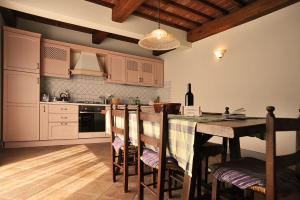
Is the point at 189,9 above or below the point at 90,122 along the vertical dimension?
above

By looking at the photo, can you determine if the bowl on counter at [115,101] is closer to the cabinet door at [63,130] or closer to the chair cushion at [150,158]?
the cabinet door at [63,130]

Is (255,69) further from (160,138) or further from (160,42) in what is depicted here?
(160,138)

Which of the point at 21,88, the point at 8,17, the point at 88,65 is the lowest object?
the point at 21,88

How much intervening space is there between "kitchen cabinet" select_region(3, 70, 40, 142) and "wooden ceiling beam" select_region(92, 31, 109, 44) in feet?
5.37

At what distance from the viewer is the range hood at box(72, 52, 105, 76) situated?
14.3 ft

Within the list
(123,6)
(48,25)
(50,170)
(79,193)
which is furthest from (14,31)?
(79,193)

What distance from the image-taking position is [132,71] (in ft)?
16.6

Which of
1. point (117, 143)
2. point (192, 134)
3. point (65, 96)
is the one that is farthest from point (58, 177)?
point (65, 96)

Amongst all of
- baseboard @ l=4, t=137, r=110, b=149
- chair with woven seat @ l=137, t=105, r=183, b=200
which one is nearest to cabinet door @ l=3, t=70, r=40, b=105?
baseboard @ l=4, t=137, r=110, b=149

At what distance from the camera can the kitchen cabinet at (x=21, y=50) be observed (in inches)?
135

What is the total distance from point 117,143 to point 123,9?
2.28 meters

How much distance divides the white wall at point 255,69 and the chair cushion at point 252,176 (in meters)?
2.20

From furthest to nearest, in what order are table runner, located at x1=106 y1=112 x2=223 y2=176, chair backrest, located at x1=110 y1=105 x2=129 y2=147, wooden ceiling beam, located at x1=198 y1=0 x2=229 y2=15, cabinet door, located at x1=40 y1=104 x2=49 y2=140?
cabinet door, located at x1=40 y1=104 x2=49 y2=140 < wooden ceiling beam, located at x1=198 y1=0 x2=229 y2=15 < chair backrest, located at x1=110 y1=105 x2=129 y2=147 < table runner, located at x1=106 y1=112 x2=223 y2=176

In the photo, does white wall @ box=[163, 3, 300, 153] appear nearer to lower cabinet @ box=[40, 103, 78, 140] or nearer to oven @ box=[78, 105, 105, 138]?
oven @ box=[78, 105, 105, 138]
